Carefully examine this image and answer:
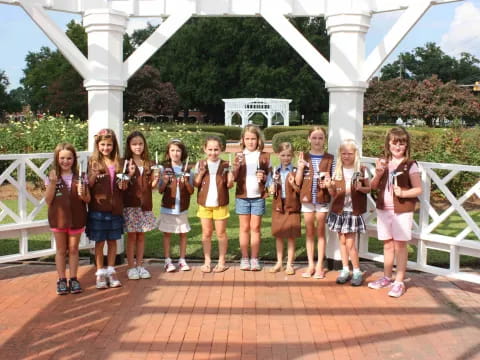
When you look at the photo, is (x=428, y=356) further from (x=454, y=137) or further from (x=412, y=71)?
(x=412, y=71)

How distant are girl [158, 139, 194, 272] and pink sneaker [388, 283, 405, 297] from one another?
2.11 meters

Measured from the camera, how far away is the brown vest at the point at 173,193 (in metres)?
5.54

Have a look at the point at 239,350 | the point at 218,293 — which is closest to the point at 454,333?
the point at 239,350

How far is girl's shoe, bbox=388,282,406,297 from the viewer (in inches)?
198

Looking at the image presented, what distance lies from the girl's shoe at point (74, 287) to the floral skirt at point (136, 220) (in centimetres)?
69

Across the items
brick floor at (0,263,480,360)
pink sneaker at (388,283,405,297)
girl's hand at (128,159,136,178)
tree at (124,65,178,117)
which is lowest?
brick floor at (0,263,480,360)

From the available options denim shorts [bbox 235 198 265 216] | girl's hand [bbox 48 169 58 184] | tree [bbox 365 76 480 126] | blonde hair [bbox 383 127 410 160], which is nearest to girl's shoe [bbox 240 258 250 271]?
denim shorts [bbox 235 198 265 216]

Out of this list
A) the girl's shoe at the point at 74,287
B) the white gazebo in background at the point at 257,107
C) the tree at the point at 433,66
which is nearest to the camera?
the girl's shoe at the point at 74,287

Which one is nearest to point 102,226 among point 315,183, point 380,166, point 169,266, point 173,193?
point 173,193

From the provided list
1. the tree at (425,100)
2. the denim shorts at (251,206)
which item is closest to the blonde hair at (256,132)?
the denim shorts at (251,206)

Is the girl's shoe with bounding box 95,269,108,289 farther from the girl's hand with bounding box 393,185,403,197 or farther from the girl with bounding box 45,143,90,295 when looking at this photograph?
the girl's hand with bounding box 393,185,403,197

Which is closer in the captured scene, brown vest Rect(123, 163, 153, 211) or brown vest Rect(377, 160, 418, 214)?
brown vest Rect(377, 160, 418, 214)

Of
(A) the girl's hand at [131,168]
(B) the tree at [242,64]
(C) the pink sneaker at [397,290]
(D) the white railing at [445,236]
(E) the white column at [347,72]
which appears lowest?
(C) the pink sneaker at [397,290]

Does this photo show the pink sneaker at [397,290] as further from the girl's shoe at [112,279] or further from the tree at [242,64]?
the tree at [242,64]
